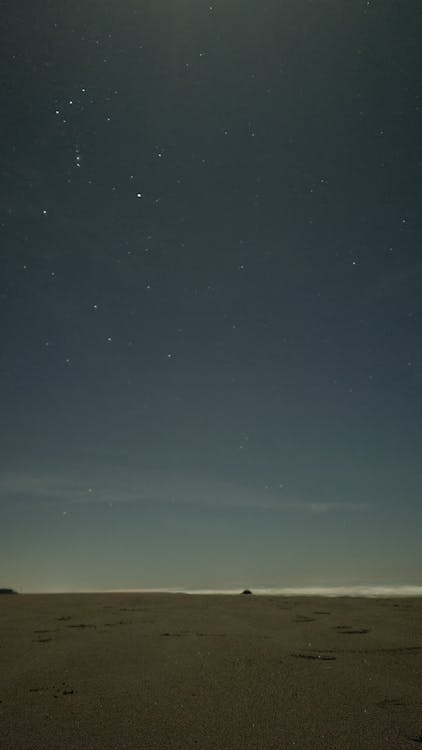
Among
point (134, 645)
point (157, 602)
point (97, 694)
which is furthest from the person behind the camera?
point (157, 602)

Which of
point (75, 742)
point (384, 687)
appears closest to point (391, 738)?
point (384, 687)

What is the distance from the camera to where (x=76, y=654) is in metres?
5.26

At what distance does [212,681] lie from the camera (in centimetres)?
422

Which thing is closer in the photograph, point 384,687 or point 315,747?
point 315,747

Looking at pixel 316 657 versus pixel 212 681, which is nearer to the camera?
pixel 212 681

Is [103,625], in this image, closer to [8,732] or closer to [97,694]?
[97,694]

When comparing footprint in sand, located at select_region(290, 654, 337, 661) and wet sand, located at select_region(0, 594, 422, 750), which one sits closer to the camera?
wet sand, located at select_region(0, 594, 422, 750)

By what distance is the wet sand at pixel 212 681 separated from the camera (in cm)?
306

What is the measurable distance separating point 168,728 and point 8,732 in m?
0.92

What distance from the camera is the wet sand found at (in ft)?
10.0

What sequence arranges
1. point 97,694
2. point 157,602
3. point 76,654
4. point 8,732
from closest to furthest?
1. point 8,732
2. point 97,694
3. point 76,654
4. point 157,602

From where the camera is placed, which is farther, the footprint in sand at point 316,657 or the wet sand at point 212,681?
the footprint in sand at point 316,657

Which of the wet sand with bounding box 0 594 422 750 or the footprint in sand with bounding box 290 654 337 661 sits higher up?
the footprint in sand with bounding box 290 654 337 661

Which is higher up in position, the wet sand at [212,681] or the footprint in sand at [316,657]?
the footprint in sand at [316,657]
